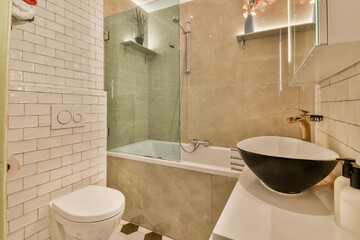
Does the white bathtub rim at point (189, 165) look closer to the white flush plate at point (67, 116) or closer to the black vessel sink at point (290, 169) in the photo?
the white flush plate at point (67, 116)

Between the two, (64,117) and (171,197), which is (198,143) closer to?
(171,197)

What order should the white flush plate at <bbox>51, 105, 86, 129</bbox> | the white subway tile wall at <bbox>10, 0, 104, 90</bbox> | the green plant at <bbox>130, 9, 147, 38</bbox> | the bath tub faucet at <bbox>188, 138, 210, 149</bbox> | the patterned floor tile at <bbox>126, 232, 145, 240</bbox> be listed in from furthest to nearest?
1. the bath tub faucet at <bbox>188, 138, 210, 149</bbox>
2. the green plant at <bbox>130, 9, 147, 38</bbox>
3. the patterned floor tile at <bbox>126, 232, 145, 240</bbox>
4. the white flush plate at <bbox>51, 105, 86, 129</bbox>
5. the white subway tile wall at <bbox>10, 0, 104, 90</bbox>

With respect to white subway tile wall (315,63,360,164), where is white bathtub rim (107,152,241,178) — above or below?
below

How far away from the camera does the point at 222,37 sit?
2.24 m

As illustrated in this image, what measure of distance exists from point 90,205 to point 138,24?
199 cm

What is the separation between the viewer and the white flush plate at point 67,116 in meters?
1.31

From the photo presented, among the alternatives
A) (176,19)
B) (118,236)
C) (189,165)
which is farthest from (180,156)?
(176,19)

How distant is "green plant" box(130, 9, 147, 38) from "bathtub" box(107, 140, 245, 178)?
1.33 meters

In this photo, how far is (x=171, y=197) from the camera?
5.28ft

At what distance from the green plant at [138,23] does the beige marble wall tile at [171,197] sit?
153 cm

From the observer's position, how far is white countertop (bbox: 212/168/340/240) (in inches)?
17.3

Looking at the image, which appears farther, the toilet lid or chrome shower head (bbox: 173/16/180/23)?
chrome shower head (bbox: 173/16/180/23)

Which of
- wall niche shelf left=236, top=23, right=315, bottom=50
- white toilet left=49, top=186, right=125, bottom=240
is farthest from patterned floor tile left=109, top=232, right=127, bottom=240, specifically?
wall niche shelf left=236, top=23, right=315, bottom=50

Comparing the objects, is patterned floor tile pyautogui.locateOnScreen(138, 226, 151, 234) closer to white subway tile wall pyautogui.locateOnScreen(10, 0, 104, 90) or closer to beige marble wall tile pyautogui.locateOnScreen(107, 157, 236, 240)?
beige marble wall tile pyautogui.locateOnScreen(107, 157, 236, 240)
